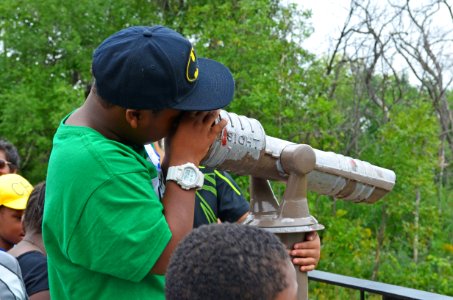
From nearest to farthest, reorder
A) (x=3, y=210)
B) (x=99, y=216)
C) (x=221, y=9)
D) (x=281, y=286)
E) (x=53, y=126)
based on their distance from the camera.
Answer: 1. (x=281, y=286)
2. (x=99, y=216)
3. (x=3, y=210)
4. (x=221, y=9)
5. (x=53, y=126)

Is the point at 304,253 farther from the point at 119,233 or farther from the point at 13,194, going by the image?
the point at 13,194

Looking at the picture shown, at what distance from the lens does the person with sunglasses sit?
14.5 ft

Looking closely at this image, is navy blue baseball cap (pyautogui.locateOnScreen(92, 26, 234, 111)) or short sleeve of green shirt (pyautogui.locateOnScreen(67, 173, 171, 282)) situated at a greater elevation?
navy blue baseball cap (pyautogui.locateOnScreen(92, 26, 234, 111))

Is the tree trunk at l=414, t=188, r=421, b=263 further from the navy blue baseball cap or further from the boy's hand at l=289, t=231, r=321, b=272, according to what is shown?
the navy blue baseball cap

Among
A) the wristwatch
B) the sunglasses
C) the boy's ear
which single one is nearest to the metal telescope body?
the wristwatch

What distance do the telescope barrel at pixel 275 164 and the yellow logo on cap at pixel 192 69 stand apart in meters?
0.17

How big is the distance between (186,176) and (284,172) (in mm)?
431

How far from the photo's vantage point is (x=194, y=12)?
9086mm

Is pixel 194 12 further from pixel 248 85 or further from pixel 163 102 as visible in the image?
pixel 163 102

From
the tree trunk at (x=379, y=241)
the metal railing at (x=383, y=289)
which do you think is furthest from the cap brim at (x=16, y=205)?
the tree trunk at (x=379, y=241)

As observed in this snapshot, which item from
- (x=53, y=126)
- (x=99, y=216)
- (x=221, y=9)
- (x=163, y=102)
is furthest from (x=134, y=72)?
(x=53, y=126)

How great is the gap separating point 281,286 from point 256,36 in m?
6.84

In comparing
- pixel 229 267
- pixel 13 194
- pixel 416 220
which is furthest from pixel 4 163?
pixel 416 220

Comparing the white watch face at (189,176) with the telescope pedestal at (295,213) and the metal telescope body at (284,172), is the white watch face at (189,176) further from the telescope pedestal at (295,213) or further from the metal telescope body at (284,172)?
the telescope pedestal at (295,213)
